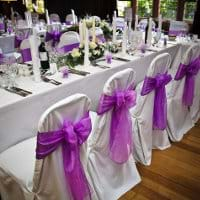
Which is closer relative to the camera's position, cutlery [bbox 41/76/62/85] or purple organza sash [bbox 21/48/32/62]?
cutlery [bbox 41/76/62/85]

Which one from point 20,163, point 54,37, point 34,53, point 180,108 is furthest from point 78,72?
point 54,37

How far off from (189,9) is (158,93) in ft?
15.0

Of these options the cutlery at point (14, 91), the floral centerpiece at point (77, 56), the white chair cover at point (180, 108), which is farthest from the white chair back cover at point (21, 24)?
the white chair cover at point (180, 108)

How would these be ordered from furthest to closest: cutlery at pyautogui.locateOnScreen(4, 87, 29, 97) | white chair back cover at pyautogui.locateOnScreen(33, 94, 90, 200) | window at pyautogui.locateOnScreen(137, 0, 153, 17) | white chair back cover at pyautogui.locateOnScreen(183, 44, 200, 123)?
window at pyautogui.locateOnScreen(137, 0, 153, 17)
white chair back cover at pyautogui.locateOnScreen(183, 44, 200, 123)
cutlery at pyautogui.locateOnScreen(4, 87, 29, 97)
white chair back cover at pyautogui.locateOnScreen(33, 94, 90, 200)

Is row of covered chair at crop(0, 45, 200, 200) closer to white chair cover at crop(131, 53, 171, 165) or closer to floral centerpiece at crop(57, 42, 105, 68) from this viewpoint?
white chair cover at crop(131, 53, 171, 165)

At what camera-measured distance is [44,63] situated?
218 centimetres

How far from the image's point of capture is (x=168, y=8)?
6.16 metres

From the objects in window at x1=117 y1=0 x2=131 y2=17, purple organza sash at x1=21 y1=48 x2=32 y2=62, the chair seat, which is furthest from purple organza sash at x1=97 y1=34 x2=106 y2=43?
window at x1=117 y1=0 x2=131 y2=17

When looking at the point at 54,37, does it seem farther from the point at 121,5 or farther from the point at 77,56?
the point at 121,5

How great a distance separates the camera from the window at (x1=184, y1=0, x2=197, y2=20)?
226 inches

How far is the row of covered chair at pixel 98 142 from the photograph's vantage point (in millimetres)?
1273

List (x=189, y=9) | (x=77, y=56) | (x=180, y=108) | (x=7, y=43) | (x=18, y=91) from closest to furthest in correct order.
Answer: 1. (x=18, y=91)
2. (x=77, y=56)
3. (x=180, y=108)
4. (x=7, y=43)
5. (x=189, y=9)

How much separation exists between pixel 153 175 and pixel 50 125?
123 cm

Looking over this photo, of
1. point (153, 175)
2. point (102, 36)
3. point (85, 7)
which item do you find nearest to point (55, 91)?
point (153, 175)
